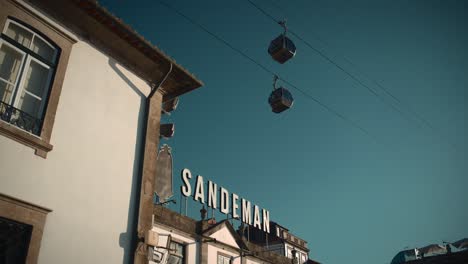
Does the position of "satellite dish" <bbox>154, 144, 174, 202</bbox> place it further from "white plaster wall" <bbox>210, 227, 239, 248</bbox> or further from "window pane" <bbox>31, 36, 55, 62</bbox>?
"white plaster wall" <bbox>210, 227, 239, 248</bbox>

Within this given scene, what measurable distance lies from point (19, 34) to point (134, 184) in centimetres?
381

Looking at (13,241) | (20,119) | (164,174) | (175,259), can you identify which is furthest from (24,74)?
(175,259)

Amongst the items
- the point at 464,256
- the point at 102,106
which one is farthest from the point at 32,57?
the point at 464,256

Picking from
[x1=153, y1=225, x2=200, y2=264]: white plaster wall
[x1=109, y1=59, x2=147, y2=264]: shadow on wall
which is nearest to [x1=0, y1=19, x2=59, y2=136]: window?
→ [x1=109, y1=59, x2=147, y2=264]: shadow on wall

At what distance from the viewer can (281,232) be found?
115ft

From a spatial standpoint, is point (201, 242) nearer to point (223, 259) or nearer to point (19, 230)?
point (223, 259)

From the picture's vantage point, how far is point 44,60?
24.1ft

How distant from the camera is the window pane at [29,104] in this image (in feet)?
22.6

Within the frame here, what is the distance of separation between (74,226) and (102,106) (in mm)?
2688

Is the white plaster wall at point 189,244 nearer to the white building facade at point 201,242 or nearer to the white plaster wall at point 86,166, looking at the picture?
the white building facade at point 201,242

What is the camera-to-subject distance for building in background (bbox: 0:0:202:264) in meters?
6.23

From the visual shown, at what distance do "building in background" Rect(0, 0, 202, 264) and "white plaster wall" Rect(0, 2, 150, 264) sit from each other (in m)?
0.02

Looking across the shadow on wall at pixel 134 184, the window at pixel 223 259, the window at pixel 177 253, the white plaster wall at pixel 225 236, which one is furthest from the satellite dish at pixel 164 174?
the window at pixel 223 259

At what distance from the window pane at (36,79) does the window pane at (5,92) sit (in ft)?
1.07
